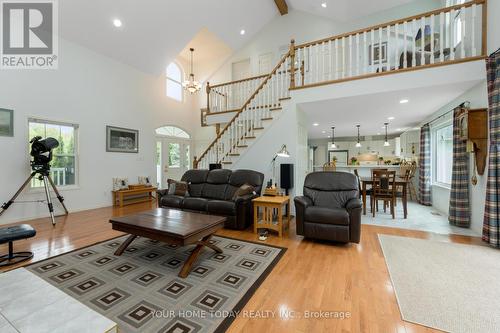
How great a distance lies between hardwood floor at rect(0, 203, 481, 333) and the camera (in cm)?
159

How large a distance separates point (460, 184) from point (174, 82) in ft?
27.3

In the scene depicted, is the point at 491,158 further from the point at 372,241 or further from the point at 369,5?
the point at 369,5

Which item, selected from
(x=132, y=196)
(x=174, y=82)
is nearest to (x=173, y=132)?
(x=174, y=82)

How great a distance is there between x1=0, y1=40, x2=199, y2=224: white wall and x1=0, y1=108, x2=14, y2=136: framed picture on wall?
0.08 meters

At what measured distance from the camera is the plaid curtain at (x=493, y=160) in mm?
2912

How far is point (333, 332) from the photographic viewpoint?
4.97 ft

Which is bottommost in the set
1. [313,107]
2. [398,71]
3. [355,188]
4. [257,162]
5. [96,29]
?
[355,188]

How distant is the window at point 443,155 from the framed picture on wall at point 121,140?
791 centimetres

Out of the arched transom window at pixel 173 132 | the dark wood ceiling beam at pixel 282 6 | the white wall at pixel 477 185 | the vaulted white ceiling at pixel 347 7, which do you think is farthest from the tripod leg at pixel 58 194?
the vaulted white ceiling at pixel 347 7

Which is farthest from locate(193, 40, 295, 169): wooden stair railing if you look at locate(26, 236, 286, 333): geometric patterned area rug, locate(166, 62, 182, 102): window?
locate(166, 62, 182, 102): window

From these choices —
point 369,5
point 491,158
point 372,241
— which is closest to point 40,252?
point 372,241

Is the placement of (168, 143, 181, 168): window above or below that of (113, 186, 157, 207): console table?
above

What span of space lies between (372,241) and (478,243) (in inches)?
58.5

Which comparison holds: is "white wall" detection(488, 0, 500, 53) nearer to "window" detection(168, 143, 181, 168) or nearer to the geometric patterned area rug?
the geometric patterned area rug
